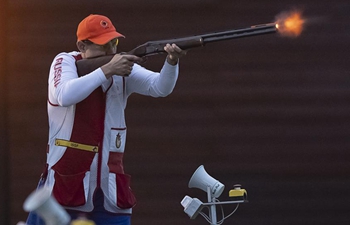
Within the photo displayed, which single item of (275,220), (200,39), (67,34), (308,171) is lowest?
(275,220)

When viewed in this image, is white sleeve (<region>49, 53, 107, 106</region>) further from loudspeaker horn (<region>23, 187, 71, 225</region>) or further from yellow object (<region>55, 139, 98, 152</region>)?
loudspeaker horn (<region>23, 187, 71, 225</region>)

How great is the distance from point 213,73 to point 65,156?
2.27 m

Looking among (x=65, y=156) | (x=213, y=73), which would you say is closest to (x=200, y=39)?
(x=65, y=156)

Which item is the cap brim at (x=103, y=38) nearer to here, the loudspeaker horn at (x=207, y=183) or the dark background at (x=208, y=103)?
the loudspeaker horn at (x=207, y=183)

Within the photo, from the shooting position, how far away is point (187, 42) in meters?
3.86

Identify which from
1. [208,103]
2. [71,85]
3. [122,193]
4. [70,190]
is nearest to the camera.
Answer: [71,85]

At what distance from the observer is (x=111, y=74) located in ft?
12.3

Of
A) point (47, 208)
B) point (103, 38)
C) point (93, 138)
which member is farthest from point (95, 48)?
point (47, 208)

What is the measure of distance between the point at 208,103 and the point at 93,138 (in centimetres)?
217

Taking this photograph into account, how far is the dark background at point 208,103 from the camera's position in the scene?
5863mm

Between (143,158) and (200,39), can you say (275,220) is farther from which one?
(200,39)

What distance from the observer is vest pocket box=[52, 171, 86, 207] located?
3814mm

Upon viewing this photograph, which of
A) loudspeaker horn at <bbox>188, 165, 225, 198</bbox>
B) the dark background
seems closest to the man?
loudspeaker horn at <bbox>188, 165, 225, 198</bbox>

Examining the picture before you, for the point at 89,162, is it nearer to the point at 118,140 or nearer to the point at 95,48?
the point at 118,140
